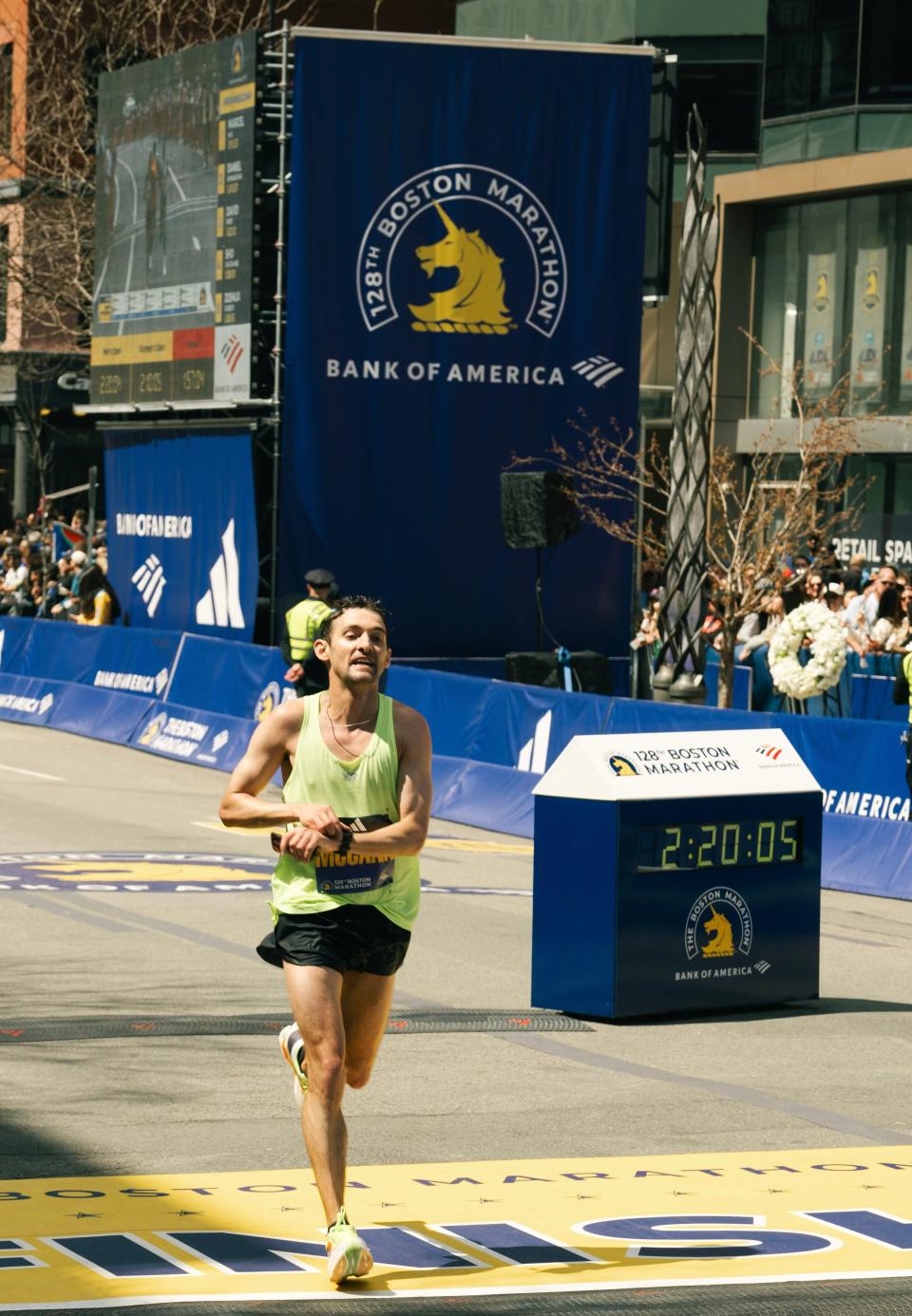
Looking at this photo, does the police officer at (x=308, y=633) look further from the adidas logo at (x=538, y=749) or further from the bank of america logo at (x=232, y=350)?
the bank of america logo at (x=232, y=350)

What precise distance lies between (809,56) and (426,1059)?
1277 inches

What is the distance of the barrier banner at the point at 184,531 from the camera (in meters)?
26.2

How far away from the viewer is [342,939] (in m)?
7.09

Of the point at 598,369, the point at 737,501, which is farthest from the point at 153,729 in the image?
the point at 737,501

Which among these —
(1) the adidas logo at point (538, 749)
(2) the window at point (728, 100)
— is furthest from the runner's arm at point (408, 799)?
(2) the window at point (728, 100)

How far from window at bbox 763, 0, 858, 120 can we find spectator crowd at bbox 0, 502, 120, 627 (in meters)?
14.0

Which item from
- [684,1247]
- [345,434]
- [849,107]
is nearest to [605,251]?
[345,434]

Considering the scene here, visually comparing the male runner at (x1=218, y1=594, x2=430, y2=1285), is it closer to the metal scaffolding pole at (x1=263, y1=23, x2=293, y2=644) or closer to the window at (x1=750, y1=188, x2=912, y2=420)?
the metal scaffolding pole at (x1=263, y1=23, x2=293, y2=644)

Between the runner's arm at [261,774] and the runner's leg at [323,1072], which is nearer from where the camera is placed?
the runner's leg at [323,1072]

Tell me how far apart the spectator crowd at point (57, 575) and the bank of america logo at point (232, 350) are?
4038 millimetres

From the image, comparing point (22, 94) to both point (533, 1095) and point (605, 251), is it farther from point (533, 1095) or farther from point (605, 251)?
point (533, 1095)

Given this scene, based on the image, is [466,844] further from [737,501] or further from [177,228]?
[737,501]

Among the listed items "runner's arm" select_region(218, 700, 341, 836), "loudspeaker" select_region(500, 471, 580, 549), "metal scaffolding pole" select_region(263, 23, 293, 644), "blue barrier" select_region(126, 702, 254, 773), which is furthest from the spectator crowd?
"runner's arm" select_region(218, 700, 341, 836)

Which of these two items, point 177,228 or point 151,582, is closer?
point 177,228
